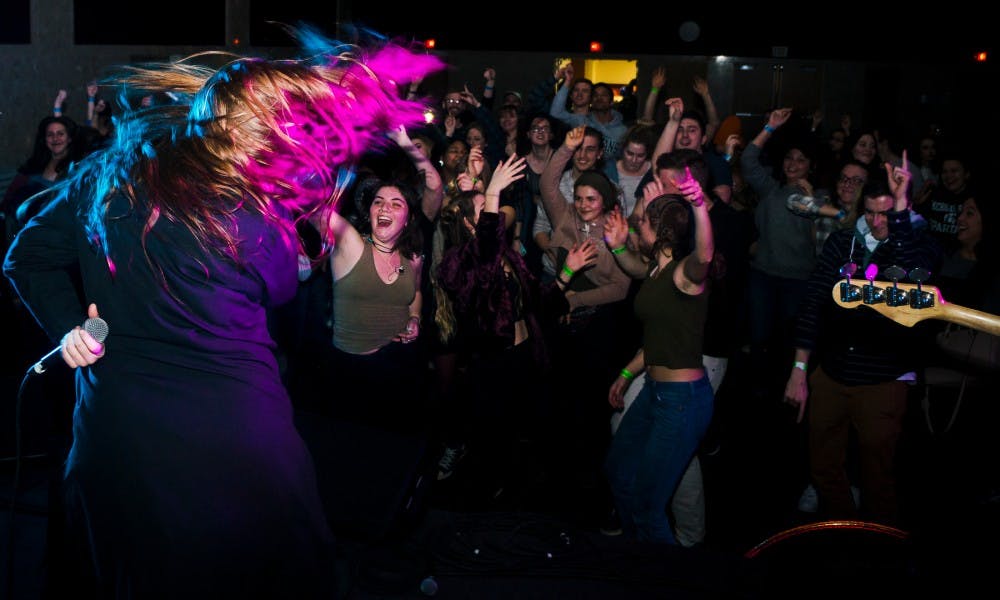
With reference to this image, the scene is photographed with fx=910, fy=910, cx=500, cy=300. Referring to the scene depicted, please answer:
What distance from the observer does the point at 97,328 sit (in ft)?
6.17

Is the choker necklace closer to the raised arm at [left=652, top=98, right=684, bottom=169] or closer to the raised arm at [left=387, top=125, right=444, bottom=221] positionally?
the raised arm at [left=387, top=125, right=444, bottom=221]

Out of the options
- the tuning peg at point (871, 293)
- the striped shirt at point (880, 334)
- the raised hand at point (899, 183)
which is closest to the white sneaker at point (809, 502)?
the striped shirt at point (880, 334)

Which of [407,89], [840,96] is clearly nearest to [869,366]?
[407,89]

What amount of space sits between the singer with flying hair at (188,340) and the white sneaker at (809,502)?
2845mm

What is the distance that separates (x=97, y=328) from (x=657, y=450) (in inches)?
81.9

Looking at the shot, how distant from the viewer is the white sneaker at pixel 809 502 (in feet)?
14.1

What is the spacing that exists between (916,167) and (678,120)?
3505 millimetres

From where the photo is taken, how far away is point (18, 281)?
206cm

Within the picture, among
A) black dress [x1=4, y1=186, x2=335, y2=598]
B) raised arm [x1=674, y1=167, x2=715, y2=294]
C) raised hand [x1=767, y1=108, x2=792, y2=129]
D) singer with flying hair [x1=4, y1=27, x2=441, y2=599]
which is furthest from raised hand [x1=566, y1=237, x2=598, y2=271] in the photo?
raised hand [x1=767, y1=108, x2=792, y2=129]

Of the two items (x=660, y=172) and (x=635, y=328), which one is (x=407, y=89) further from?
(x=660, y=172)

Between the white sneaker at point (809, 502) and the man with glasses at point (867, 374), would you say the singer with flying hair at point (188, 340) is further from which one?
the white sneaker at point (809, 502)

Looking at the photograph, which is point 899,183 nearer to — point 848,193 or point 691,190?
point 691,190

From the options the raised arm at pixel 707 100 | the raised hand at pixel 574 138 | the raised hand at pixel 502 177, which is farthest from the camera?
the raised arm at pixel 707 100

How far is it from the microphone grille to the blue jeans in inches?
81.1
